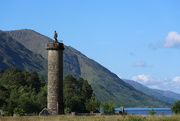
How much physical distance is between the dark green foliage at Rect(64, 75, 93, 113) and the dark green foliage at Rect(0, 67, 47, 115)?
6.60m

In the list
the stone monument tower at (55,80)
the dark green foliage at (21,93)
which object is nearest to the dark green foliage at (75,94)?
the dark green foliage at (21,93)

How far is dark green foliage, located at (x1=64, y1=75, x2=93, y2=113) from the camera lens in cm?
9712

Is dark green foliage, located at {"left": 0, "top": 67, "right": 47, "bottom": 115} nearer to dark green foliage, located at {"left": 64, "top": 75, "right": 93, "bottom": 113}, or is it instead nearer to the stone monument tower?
dark green foliage, located at {"left": 64, "top": 75, "right": 93, "bottom": 113}

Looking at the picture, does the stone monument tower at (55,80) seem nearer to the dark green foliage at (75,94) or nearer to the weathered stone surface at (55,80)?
the weathered stone surface at (55,80)

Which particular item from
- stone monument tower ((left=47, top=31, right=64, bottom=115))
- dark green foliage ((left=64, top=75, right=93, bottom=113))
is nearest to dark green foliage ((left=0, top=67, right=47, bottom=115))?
dark green foliage ((left=64, top=75, right=93, bottom=113))

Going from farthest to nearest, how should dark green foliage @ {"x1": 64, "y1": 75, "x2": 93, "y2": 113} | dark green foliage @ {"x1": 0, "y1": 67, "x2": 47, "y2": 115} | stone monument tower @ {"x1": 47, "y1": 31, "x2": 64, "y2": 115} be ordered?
dark green foliage @ {"x1": 64, "y1": 75, "x2": 93, "y2": 113}
dark green foliage @ {"x1": 0, "y1": 67, "x2": 47, "y2": 115}
stone monument tower @ {"x1": 47, "y1": 31, "x2": 64, "y2": 115}

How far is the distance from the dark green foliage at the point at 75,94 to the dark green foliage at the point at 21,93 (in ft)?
21.6

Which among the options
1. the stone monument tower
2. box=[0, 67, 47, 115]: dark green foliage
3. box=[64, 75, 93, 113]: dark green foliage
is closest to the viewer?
the stone monument tower

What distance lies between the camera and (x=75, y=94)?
→ 109 m

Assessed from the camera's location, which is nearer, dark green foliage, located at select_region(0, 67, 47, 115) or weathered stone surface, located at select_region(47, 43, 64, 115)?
weathered stone surface, located at select_region(47, 43, 64, 115)

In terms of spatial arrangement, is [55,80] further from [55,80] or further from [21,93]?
[21,93]

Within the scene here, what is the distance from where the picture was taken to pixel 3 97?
304ft

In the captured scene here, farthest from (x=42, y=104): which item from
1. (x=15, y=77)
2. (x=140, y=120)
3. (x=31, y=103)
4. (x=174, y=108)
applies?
(x=140, y=120)

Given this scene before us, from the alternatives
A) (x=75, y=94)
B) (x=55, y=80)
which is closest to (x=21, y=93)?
(x=75, y=94)
